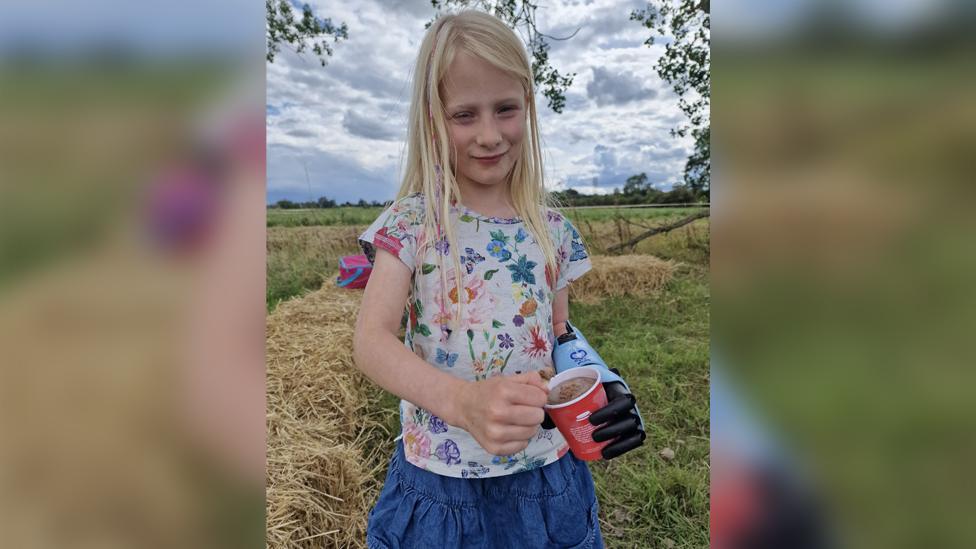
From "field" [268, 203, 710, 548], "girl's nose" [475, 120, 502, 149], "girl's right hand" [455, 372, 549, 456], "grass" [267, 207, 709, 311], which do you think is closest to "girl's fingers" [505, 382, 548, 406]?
"girl's right hand" [455, 372, 549, 456]

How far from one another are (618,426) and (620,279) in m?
5.97

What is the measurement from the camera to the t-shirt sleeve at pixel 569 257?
1.47 metres

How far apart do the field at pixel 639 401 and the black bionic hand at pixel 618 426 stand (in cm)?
102

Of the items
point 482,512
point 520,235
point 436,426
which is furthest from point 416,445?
point 520,235

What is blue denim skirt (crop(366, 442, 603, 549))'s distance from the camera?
1214 millimetres

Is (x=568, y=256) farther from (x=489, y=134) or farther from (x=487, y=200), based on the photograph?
(x=489, y=134)

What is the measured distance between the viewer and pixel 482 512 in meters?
1.24

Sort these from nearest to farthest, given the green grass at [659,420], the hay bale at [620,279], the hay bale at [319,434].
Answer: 1. the hay bale at [319,434]
2. the green grass at [659,420]
3. the hay bale at [620,279]

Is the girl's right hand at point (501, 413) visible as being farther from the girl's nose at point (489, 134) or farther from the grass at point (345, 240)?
the grass at point (345, 240)

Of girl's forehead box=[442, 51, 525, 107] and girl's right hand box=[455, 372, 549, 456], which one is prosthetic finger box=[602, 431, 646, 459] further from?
girl's forehead box=[442, 51, 525, 107]

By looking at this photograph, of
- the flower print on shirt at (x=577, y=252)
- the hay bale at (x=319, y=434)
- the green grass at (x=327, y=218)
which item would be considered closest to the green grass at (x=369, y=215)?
the green grass at (x=327, y=218)
